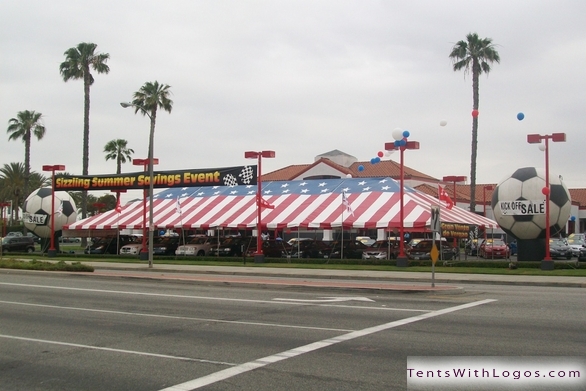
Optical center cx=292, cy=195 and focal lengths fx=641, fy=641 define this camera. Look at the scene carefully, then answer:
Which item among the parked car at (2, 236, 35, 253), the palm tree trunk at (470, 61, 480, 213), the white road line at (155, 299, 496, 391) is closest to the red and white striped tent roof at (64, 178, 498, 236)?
the parked car at (2, 236, 35, 253)

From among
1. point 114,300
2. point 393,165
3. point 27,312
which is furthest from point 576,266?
point 393,165

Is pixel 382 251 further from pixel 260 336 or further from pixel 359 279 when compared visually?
pixel 260 336

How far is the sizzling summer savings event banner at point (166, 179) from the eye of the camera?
Answer: 37.2 m

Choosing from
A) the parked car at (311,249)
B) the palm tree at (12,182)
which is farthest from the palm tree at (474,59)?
the palm tree at (12,182)

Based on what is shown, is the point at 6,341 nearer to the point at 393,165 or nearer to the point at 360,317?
the point at 360,317

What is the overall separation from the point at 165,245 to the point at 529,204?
23.0m

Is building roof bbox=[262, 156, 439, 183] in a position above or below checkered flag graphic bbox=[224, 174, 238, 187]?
above

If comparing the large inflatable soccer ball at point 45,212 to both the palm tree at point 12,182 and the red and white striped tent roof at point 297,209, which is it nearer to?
the red and white striped tent roof at point 297,209

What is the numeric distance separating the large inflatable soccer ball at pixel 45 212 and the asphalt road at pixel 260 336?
30.1 metres

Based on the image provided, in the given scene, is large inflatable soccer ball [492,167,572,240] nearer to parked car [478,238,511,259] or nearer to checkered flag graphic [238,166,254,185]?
parked car [478,238,511,259]

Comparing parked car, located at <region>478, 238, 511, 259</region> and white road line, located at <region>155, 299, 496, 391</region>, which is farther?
parked car, located at <region>478, 238, 511, 259</region>

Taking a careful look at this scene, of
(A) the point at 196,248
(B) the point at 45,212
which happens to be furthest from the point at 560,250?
(B) the point at 45,212

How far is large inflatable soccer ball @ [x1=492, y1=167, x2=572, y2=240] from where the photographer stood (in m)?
30.4

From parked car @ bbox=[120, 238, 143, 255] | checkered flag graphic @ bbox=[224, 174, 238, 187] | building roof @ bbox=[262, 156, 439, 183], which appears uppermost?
building roof @ bbox=[262, 156, 439, 183]
